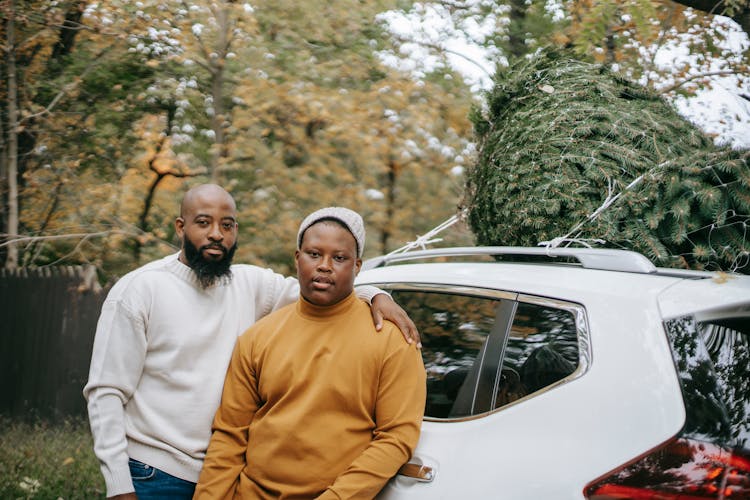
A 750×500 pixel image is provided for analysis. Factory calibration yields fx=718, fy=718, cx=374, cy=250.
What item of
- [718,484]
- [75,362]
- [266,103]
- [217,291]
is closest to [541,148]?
[217,291]

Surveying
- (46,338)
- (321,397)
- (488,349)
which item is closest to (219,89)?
(46,338)

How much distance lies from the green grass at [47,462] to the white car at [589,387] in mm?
4231

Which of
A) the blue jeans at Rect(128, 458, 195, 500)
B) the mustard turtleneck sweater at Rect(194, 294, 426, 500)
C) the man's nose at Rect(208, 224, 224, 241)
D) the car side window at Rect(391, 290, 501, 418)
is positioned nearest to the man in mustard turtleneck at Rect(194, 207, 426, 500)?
the mustard turtleneck sweater at Rect(194, 294, 426, 500)

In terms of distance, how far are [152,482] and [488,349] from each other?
1259mm

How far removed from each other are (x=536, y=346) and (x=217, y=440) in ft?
3.70

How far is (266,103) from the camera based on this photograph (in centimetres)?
882

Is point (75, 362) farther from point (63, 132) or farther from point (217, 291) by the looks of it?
point (217, 291)

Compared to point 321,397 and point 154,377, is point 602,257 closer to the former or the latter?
point 321,397

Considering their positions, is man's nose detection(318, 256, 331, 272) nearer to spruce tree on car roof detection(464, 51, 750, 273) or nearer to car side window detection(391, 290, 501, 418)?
car side window detection(391, 290, 501, 418)

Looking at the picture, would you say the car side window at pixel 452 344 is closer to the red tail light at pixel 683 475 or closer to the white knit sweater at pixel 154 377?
the red tail light at pixel 683 475

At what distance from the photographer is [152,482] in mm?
2484

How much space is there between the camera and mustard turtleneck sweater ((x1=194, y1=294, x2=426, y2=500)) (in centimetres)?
228

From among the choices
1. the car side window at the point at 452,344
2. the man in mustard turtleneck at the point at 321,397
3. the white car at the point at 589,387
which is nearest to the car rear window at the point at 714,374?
the white car at the point at 589,387

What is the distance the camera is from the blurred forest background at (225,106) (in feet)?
28.2
